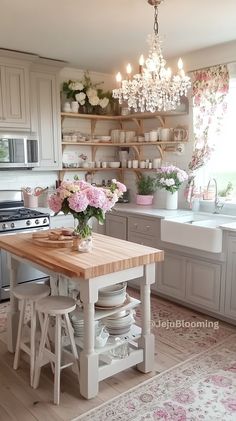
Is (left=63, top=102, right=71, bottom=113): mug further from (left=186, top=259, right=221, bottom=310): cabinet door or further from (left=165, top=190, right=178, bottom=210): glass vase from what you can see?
(left=186, top=259, right=221, bottom=310): cabinet door

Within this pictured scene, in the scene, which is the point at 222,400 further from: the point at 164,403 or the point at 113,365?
the point at 113,365

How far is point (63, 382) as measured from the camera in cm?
243

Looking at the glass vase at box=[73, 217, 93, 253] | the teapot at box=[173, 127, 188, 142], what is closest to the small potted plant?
the teapot at box=[173, 127, 188, 142]

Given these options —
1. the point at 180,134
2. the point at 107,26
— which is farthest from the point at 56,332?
the point at 180,134

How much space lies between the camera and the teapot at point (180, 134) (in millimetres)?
4078

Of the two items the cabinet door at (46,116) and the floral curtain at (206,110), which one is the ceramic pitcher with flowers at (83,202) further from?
the cabinet door at (46,116)

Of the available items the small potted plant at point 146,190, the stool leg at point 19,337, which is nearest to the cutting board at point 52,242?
the stool leg at point 19,337

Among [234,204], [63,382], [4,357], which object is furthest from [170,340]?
[234,204]

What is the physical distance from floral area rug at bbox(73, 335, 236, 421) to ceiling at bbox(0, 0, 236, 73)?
2.58 metres

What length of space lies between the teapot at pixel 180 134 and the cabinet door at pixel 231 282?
4.76 ft

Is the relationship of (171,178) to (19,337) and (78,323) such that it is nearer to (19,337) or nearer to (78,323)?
(78,323)

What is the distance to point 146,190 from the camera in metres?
4.50

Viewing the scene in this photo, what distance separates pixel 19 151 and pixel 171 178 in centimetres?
166

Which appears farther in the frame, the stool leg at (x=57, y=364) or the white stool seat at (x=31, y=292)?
the white stool seat at (x=31, y=292)
